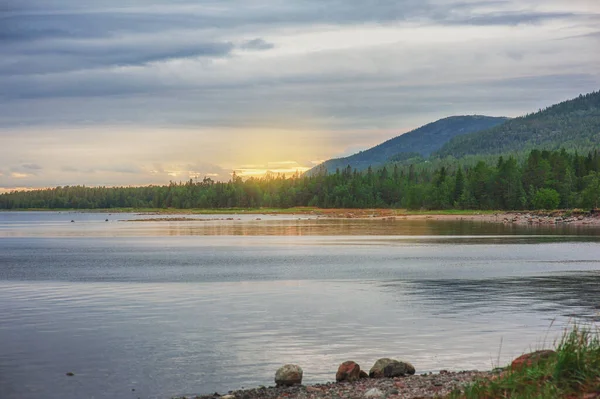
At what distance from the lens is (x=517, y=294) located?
40.3 metres

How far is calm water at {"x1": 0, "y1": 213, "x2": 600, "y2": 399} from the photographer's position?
23031mm

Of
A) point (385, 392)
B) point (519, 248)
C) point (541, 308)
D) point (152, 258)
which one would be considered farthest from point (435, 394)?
point (519, 248)

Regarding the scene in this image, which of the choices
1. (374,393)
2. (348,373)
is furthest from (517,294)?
(374,393)

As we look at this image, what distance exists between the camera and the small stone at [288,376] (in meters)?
20.7

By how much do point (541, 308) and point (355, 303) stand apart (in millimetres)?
9734

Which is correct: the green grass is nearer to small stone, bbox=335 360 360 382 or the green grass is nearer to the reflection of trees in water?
small stone, bbox=335 360 360 382

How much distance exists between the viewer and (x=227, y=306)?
37.4m

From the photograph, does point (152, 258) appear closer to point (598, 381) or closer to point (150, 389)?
point (150, 389)

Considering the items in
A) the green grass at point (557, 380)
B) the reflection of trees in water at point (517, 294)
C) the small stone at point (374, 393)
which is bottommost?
the reflection of trees in water at point (517, 294)

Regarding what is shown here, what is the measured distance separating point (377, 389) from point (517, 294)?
2391 centimetres

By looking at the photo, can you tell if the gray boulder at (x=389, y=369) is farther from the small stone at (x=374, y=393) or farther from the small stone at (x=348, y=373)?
the small stone at (x=374, y=393)

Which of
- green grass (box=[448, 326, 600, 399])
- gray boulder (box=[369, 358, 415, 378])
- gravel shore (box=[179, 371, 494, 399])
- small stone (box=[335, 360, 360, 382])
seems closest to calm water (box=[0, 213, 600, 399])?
small stone (box=[335, 360, 360, 382])

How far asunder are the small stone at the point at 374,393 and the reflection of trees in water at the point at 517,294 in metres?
15.3

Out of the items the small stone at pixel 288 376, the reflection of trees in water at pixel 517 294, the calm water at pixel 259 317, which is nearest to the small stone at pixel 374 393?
the small stone at pixel 288 376
